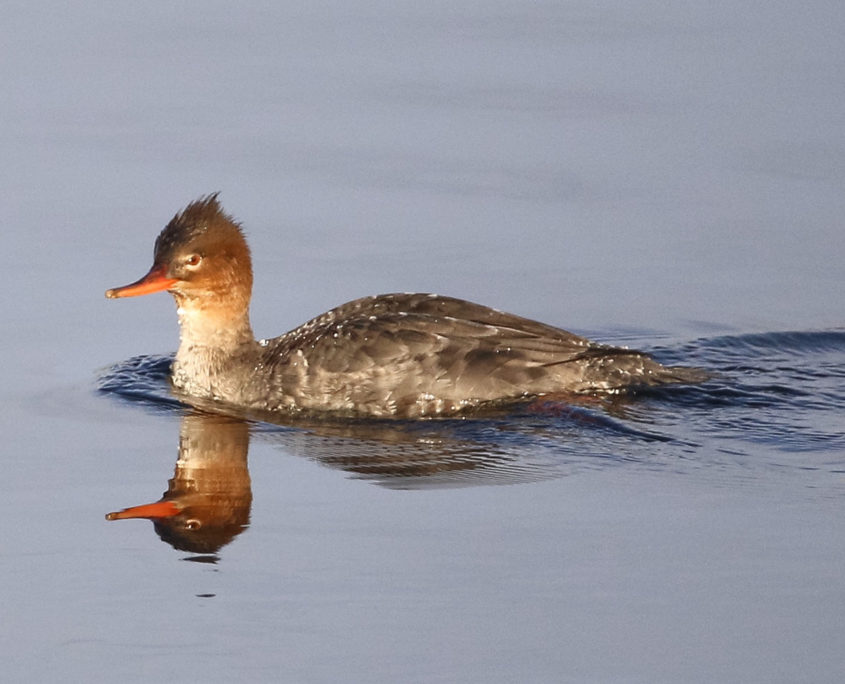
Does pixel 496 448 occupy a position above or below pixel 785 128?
below

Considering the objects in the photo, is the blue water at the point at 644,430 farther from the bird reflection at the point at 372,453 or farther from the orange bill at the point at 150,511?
the orange bill at the point at 150,511

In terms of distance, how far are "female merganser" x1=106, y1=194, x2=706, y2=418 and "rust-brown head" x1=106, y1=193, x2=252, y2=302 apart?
0.01 metres

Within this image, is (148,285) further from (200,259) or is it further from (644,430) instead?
(644,430)

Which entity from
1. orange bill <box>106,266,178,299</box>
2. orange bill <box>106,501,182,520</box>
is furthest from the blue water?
orange bill <box>106,501,182,520</box>

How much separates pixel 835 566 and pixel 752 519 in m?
0.70

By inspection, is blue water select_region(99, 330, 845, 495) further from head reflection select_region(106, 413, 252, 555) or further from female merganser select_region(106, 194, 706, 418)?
head reflection select_region(106, 413, 252, 555)

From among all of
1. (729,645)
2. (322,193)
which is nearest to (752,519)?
(729,645)

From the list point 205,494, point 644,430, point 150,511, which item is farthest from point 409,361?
point 150,511

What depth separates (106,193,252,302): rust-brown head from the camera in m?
11.1

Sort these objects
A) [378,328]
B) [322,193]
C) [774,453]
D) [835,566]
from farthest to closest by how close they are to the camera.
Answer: [322,193]
[378,328]
[774,453]
[835,566]

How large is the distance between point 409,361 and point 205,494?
1932 millimetres

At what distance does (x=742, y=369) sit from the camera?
11.3m

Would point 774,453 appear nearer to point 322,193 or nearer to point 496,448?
point 496,448

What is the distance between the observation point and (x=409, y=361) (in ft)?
35.1
